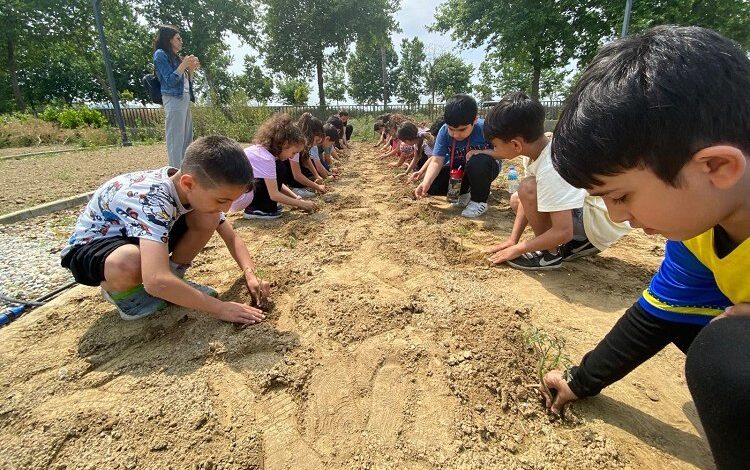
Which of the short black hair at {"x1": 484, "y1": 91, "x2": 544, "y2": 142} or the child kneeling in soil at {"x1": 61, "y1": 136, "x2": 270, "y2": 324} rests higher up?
the short black hair at {"x1": 484, "y1": 91, "x2": 544, "y2": 142}

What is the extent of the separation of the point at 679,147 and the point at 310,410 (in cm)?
140

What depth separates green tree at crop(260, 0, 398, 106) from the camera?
28641 millimetres

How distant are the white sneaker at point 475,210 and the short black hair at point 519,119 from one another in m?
1.38

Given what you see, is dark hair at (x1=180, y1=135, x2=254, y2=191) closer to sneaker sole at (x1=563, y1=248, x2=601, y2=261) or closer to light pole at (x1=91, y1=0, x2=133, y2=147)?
sneaker sole at (x1=563, y1=248, x2=601, y2=261)

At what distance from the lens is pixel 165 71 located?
4.77 metres

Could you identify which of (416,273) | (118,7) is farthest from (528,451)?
(118,7)

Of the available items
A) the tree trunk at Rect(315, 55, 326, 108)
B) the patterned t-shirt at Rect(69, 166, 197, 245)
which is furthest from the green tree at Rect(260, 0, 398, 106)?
the patterned t-shirt at Rect(69, 166, 197, 245)

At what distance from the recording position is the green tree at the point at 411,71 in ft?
175

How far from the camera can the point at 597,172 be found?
0.89 m

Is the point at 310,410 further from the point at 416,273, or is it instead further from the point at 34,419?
the point at 416,273

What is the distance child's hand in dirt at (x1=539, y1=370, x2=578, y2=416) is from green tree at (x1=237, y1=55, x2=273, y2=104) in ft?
133

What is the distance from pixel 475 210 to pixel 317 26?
2987cm

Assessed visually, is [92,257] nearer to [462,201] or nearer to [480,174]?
[480,174]

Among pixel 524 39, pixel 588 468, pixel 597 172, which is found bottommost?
pixel 588 468
